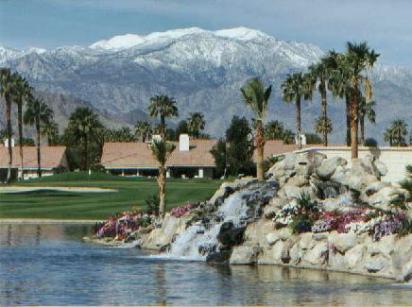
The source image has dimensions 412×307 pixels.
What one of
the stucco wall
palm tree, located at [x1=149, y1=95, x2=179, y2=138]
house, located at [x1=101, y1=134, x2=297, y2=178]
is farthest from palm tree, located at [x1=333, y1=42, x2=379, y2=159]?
palm tree, located at [x1=149, y1=95, x2=179, y2=138]

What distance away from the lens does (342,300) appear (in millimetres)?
29875

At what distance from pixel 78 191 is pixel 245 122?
85.4ft

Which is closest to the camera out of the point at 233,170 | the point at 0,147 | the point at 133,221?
the point at 133,221

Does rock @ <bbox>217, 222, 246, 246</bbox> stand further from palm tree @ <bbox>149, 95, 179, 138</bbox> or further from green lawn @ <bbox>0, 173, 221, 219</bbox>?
palm tree @ <bbox>149, 95, 179, 138</bbox>

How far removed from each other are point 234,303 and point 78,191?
6770 cm

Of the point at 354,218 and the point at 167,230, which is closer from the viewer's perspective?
the point at 354,218

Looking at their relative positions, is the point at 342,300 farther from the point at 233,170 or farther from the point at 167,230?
the point at 233,170

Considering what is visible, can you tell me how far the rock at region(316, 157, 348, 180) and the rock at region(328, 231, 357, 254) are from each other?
842 cm

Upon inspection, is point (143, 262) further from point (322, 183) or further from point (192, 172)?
point (192, 172)

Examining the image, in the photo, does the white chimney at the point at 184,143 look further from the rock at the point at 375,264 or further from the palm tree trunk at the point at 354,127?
the rock at the point at 375,264

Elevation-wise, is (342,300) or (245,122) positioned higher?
(245,122)

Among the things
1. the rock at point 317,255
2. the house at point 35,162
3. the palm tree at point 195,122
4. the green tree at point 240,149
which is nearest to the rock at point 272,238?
the rock at point 317,255

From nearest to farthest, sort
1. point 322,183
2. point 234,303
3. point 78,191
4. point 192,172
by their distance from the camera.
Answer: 1. point 234,303
2. point 322,183
3. point 78,191
4. point 192,172

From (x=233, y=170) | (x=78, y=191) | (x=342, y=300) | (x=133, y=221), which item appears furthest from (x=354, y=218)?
(x=233, y=170)
